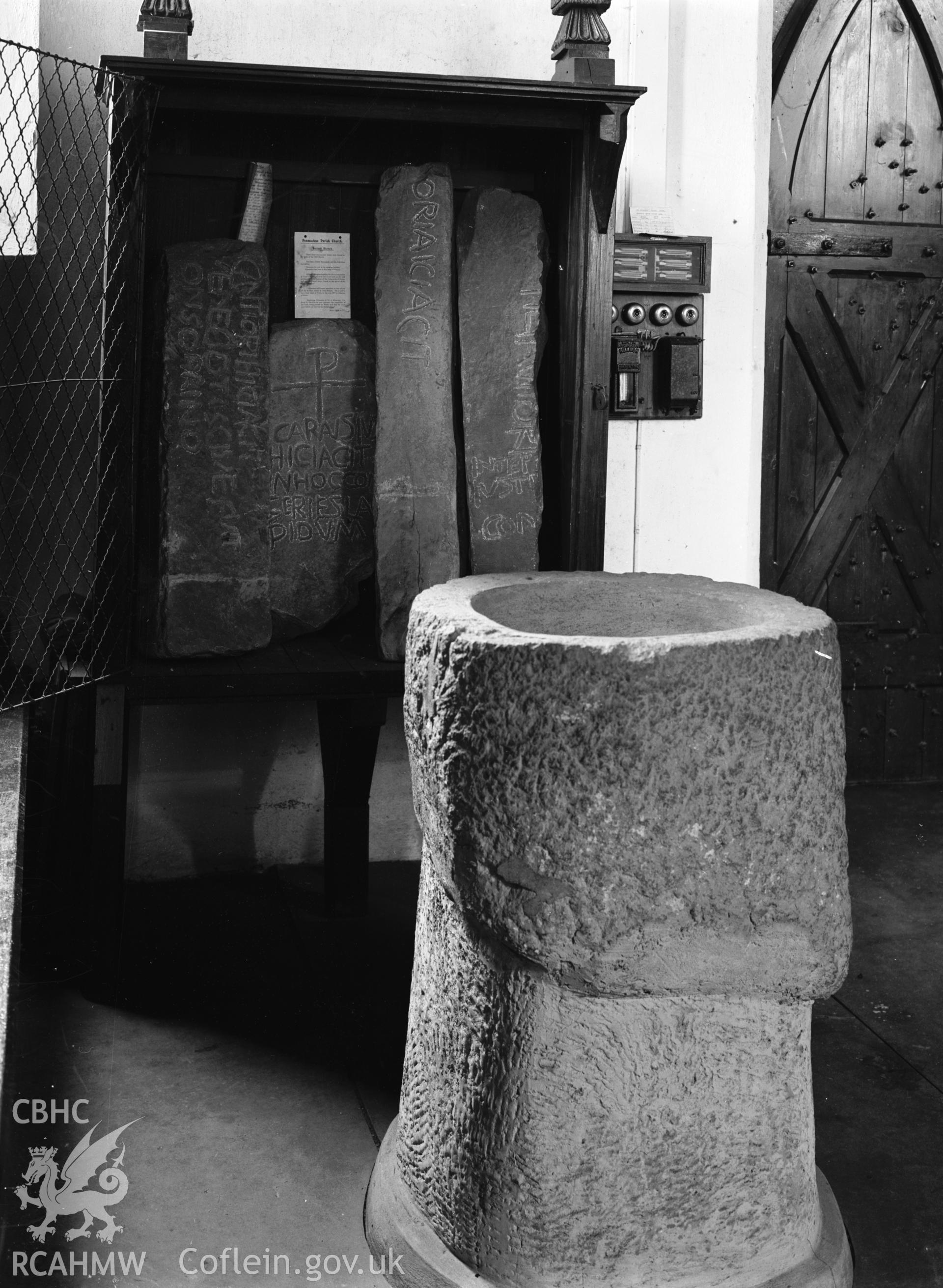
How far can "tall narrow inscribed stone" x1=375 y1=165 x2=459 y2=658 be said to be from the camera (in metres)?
3.49

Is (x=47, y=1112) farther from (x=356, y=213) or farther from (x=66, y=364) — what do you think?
(x=356, y=213)

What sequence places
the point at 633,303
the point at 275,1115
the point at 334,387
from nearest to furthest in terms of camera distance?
the point at 275,1115 → the point at 334,387 → the point at 633,303

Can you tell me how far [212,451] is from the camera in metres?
3.35

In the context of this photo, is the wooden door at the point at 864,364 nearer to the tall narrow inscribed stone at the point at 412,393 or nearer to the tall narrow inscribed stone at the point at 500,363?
→ the tall narrow inscribed stone at the point at 500,363

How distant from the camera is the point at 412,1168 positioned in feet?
7.57

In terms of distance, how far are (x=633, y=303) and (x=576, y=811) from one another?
232 cm

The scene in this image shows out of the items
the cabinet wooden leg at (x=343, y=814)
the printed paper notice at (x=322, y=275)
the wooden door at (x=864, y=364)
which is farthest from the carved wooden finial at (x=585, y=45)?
the cabinet wooden leg at (x=343, y=814)

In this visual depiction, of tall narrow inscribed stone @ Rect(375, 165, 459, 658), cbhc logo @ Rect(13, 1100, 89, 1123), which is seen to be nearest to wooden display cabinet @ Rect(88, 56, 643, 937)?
tall narrow inscribed stone @ Rect(375, 165, 459, 658)

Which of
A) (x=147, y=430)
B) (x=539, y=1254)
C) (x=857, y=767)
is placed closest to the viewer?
(x=539, y=1254)

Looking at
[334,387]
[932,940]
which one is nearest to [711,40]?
[334,387]

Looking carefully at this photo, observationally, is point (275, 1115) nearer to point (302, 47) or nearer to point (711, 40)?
point (302, 47)

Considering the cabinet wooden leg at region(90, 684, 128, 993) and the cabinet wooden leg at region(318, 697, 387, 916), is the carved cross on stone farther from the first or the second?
the cabinet wooden leg at region(90, 684, 128, 993)

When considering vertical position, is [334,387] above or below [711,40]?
below

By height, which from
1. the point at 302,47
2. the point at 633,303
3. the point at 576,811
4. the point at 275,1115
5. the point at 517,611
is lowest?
the point at 275,1115
